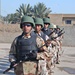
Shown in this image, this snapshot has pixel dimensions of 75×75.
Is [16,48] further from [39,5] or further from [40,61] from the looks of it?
[39,5]

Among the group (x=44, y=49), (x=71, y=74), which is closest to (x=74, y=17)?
(x=71, y=74)

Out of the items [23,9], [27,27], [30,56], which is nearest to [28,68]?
[30,56]

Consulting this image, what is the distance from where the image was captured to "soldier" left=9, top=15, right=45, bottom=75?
18.8ft

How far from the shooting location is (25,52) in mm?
5789

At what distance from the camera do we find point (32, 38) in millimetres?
5836

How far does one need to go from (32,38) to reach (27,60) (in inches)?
15.9

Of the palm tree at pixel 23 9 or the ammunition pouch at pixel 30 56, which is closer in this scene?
the ammunition pouch at pixel 30 56

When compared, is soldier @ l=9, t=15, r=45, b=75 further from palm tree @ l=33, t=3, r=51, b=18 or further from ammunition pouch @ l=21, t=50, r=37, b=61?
palm tree @ l=33, t=3, r=51, b=18

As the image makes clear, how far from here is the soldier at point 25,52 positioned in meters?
5.74

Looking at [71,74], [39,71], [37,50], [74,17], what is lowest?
[71,74]

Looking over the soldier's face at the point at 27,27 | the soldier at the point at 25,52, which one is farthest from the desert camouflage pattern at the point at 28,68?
the soldier's face at the point at 27,27

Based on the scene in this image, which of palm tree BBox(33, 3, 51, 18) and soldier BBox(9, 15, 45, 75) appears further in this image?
palm tree BBox(33, 3, 51, 18)

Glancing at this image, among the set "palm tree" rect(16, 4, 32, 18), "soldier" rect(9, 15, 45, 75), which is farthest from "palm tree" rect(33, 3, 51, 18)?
"soldier" rect(9, 15, 45, 75)

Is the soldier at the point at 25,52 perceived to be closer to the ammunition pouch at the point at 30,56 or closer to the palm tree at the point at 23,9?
the ammunition pouch at the point at 30,56
